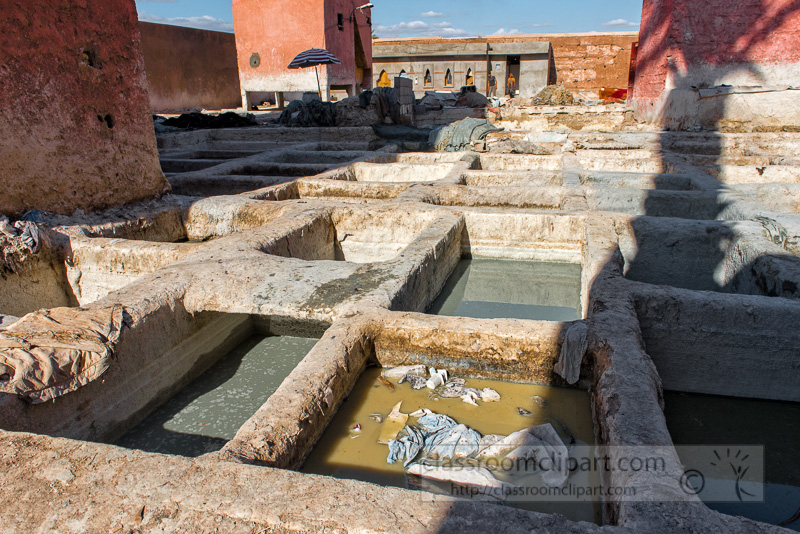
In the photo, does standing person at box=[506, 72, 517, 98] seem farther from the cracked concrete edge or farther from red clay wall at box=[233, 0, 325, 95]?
the cracked concrete edge

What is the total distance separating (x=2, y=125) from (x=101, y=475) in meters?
3.50

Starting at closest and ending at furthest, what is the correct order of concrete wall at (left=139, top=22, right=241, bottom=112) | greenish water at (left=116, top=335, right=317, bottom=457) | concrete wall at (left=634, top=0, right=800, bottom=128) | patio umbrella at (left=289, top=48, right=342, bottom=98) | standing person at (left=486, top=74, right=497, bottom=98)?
1. greenish water at (left=116, top=335, right=317, bottom=457)
2. concrete wall at (left=634, top=0, right=800, bottom=128)
3. patio umbrella at (left=289, top=48, right=342, bottom=98)
4. concrete wall at (left=139, top=22, right=241, bottom=112)
5. standing person at (left=486, top=74, right=497, bottom=98)

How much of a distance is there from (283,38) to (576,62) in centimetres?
1226

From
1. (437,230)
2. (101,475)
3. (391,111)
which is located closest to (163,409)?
(101,475)

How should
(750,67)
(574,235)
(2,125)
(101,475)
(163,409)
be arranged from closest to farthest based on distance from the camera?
(101,475) → (163,409) → (2,125) → (574,235) → (750,67)

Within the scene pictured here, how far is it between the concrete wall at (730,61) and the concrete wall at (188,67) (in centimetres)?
1439

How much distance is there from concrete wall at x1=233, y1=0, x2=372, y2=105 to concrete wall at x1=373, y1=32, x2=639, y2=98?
591cm

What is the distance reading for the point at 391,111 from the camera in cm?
1105

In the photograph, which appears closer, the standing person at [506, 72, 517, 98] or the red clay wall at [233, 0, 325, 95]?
the red clay wall at [233, 0, 325, 95]

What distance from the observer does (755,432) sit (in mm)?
2533

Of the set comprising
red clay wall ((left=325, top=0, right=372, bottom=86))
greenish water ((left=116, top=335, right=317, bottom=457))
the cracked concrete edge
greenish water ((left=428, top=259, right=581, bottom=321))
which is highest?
red clay wall ((left=325, top=0, right=372, bottom=86))

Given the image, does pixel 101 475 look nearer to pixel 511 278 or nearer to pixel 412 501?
pixel 412 501

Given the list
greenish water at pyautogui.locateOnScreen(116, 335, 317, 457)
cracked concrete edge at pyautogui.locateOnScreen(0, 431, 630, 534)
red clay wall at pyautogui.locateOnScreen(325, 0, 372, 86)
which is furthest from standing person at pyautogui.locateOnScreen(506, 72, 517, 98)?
cracked concrete edge at pyautogui.locateOnScreen(0, 431, 630, 534)

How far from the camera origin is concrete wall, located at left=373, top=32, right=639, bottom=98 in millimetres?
19547
